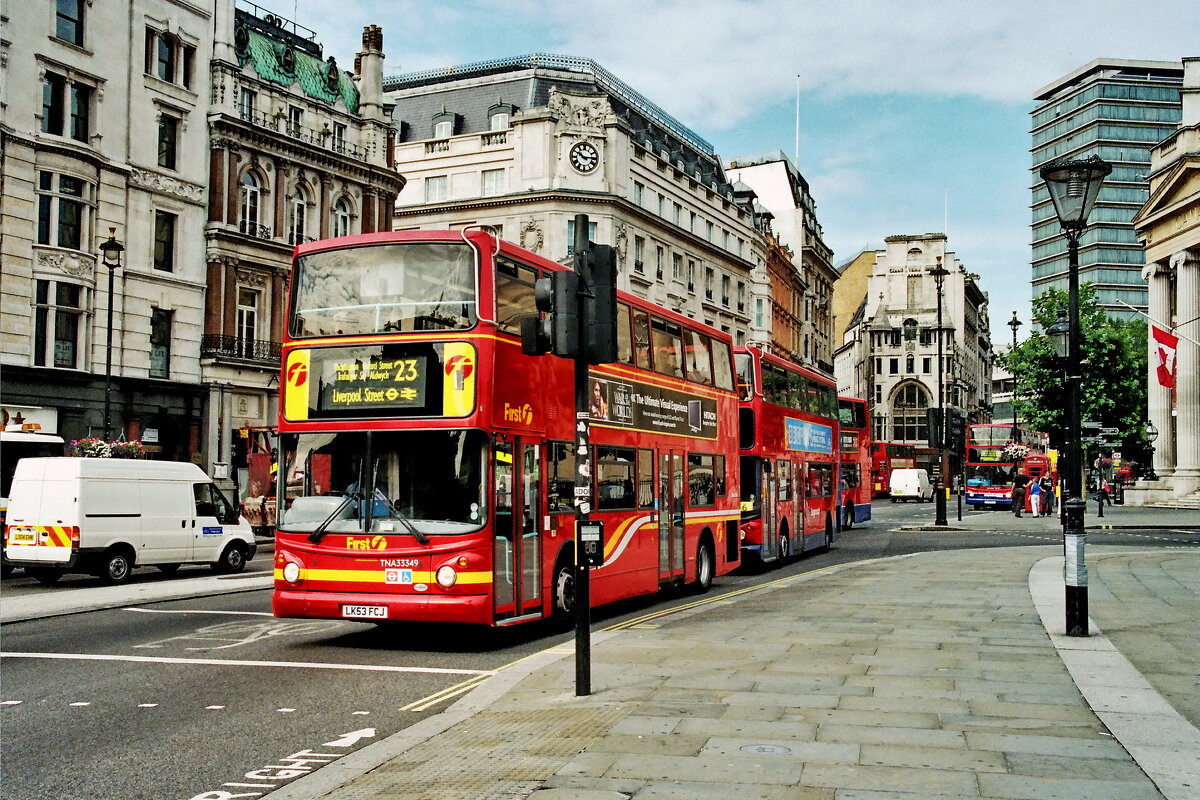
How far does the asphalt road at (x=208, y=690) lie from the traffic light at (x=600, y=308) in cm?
319

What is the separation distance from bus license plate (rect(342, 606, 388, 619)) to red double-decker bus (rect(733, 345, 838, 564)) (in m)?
11.5

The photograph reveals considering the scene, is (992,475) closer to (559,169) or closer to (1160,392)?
(1160,392)

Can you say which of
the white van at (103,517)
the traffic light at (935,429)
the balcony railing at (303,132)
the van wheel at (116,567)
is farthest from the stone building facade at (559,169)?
the van wheel at (116,567)

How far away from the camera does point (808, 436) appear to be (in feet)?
92.9

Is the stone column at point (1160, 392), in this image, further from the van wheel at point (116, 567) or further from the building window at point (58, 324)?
the van wheel at point (116, 567)

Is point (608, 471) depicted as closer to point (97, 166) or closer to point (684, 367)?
point (684, 367)

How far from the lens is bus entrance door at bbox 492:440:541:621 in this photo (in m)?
12.7

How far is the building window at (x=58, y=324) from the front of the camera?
3619cm

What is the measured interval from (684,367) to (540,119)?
4621 centimetres

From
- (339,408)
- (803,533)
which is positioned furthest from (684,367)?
Answer: (803,533)

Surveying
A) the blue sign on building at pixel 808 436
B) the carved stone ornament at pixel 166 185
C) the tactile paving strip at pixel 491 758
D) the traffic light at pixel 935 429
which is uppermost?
the carved stone ornament at pixel 166 185

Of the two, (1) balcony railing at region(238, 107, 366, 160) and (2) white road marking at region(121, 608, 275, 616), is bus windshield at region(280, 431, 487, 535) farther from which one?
(1) balcony railing at region(238, 107, 366, 160)

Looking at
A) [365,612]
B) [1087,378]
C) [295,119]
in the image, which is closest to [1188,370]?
[1087,378]

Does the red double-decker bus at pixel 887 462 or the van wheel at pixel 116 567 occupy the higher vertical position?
the red double-decker bus at pixel 887 462
